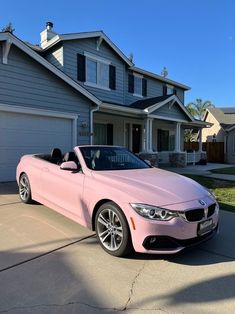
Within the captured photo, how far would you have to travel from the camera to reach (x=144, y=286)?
3.60m

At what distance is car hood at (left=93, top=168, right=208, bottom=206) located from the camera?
4.23m

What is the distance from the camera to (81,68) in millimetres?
16016

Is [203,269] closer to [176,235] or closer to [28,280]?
[176,235]

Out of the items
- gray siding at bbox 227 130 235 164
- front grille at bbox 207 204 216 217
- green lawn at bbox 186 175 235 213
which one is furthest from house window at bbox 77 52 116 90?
gray siding at bbox 227 130 235 164

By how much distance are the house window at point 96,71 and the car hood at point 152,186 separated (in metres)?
11.6

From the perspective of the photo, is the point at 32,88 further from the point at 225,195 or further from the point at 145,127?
the point at 145,127

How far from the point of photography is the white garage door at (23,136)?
33.0 feet

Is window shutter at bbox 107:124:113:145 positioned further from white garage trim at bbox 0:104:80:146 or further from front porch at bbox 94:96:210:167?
white garage trim at bbox 0:104:80:146

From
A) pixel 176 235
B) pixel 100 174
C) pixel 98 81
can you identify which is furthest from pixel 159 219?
pixel 98 81

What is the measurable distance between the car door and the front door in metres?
14.3

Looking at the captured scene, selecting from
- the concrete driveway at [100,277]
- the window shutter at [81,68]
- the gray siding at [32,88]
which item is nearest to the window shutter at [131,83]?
the window shutter at [81,68]

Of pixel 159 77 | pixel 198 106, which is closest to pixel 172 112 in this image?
pixel 159 77

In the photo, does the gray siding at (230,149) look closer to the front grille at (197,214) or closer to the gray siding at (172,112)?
the gray siding at (172,112)

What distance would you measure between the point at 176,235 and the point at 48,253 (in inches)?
70.8
